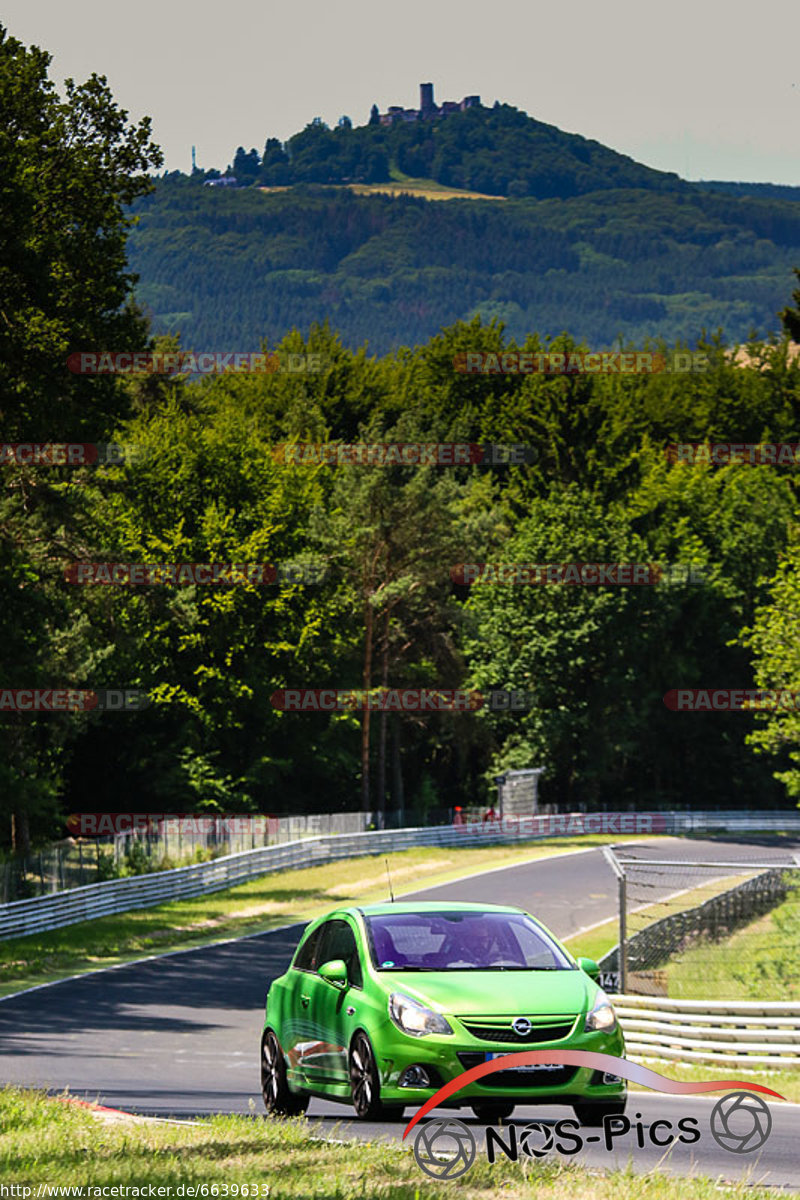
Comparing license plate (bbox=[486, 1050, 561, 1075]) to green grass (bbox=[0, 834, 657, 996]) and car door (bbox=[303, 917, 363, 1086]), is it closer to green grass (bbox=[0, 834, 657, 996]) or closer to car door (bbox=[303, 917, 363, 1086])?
car door (bbox=[303, 917, 363, 1086])

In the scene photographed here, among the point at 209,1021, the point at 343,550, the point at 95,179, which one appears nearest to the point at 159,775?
the point at 343,550

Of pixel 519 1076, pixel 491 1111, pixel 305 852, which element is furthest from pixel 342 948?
pixel 305 852

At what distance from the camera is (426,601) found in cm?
7881

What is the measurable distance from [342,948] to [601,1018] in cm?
226

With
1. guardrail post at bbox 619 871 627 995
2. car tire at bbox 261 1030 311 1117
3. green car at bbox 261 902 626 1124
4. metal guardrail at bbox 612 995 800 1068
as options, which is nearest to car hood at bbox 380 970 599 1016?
green car at bbox 261 902 626 1124

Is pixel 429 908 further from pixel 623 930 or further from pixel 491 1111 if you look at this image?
pixel 623 930

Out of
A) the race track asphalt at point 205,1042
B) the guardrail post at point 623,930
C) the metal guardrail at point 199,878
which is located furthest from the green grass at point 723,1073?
the metal guardrail at point 199,878

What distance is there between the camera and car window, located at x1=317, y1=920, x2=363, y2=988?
39.4 feet

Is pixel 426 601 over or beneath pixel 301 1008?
over

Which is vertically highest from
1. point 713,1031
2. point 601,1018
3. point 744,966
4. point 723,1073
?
point 601,1018

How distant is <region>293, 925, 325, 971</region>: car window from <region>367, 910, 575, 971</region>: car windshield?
0.90m

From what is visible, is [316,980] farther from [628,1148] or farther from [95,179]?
[95,179]

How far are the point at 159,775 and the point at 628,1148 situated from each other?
2243 inches

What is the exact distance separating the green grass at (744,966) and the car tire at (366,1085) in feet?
40.2
